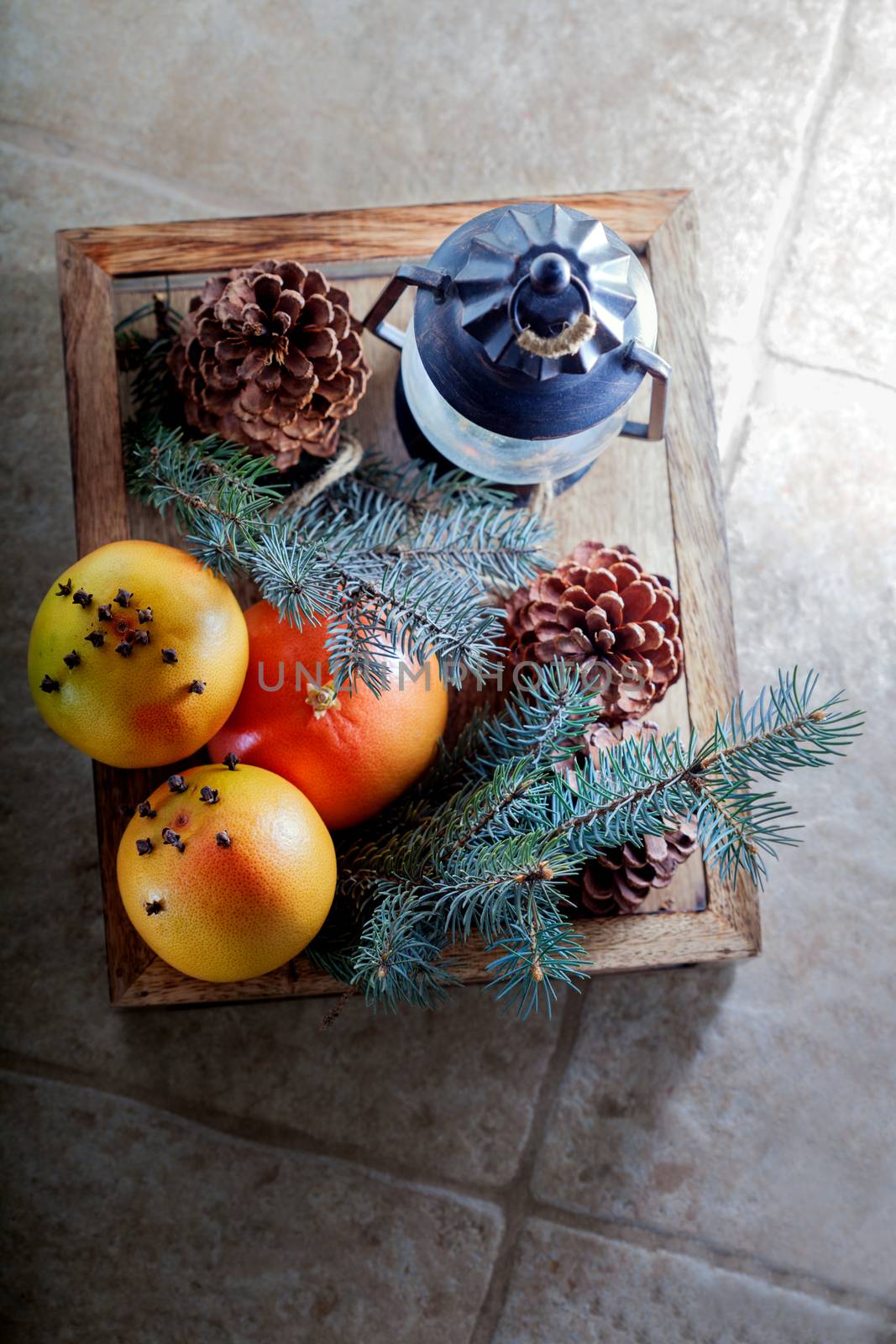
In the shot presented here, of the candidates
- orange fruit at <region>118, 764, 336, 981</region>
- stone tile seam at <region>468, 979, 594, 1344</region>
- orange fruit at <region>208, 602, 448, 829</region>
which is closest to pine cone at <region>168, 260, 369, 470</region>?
orange fruit at <region>208, 602, 448, 829</region>

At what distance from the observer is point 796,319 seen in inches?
40.3

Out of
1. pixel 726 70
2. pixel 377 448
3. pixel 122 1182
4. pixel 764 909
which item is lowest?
pixel 122 1182

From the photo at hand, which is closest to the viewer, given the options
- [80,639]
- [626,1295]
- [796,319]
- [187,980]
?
[80,639]

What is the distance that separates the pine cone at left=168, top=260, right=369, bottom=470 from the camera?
0.64 metres


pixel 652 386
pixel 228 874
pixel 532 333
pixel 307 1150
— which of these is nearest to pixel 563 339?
pixel 532 333

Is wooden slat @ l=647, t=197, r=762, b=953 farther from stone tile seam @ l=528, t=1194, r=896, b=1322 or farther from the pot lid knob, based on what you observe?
stone tile seam @ l=528, t=1194, r=896, b=1322

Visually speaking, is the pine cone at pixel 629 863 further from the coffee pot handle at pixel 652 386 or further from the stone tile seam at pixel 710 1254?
the stone tile seam at pixel 710 1254

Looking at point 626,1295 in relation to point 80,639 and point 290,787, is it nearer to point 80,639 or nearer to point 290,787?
point 290,787

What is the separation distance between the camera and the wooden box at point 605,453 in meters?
0.70

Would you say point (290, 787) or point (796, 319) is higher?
point (796, 319)

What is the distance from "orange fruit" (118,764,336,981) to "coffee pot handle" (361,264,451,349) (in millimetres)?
298

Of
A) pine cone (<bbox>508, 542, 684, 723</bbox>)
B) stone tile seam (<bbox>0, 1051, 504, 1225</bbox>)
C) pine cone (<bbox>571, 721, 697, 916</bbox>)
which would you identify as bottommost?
stone tile seam (<bbox>0, 1051, 504, 1225</bbox>)

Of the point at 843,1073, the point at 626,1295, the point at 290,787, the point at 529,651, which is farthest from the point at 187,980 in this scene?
the point at 843,1073

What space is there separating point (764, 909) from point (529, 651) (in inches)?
17.7
